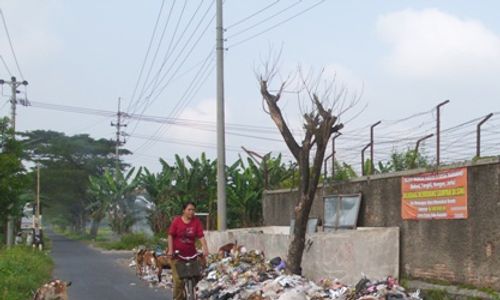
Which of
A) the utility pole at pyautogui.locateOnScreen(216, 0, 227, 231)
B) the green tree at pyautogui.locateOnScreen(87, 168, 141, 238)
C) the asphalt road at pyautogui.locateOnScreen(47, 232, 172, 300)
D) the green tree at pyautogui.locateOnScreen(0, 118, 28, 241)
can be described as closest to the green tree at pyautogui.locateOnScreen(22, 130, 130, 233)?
the green tree at pyautogui.locateOnScreen(87, 168, 141, 238)

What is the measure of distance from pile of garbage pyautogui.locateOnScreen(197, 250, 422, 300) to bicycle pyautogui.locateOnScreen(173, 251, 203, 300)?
115 centimetres

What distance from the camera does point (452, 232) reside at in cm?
1265

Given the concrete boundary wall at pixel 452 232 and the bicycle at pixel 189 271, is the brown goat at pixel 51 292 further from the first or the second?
the concrete boundary wall at pixel 452 232

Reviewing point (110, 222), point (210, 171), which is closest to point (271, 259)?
point (210, 171)

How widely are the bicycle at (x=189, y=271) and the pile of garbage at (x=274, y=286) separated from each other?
3.76ft

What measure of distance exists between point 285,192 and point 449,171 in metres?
10.4

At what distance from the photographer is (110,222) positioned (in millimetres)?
49406

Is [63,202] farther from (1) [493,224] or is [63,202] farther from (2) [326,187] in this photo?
(1) [493,224]

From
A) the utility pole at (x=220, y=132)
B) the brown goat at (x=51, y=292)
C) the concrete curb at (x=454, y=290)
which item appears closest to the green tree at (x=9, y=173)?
the utility pole at (x=220, y=132)

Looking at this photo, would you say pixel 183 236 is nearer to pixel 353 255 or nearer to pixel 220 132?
pixel 353 255

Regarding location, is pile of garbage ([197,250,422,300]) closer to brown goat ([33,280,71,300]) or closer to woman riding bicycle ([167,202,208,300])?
woman riding bicycle ([167,202,208,300])

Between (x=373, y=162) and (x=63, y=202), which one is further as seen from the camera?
(x=63, y=202)

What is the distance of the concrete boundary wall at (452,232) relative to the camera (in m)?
11.6

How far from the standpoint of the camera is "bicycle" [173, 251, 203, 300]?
1019cm
